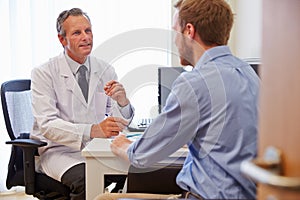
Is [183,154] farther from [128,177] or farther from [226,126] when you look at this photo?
[226,126]

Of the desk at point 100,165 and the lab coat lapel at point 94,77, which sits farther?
the lab coat lapel at point 94,77

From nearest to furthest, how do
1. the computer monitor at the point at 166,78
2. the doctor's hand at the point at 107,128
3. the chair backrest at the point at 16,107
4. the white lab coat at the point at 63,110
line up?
the doctor's hand at the point at 107,128
the white lab coat at the point at 63,110
the chair backrest at the point at 16,107
the computer monitor at the point at 166,78

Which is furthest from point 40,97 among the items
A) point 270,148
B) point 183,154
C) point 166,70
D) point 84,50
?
point 270,148

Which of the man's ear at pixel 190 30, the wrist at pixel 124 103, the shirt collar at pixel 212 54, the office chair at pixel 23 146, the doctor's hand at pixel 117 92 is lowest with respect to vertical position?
the office chair at pixel 23 146

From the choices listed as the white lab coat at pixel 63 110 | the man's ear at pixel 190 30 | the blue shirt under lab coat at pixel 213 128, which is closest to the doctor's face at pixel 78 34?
the white lab coat at pixel 63 110

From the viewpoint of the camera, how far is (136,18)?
3.22m

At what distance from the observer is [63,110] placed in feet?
7.56

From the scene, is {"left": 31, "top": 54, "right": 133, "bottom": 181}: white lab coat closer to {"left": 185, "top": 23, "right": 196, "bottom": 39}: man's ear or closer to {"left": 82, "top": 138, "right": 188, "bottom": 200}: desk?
{"left": 82, "top": 138, "right": 188, "bottom": 200}: desk

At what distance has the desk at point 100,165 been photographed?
5.64 ft

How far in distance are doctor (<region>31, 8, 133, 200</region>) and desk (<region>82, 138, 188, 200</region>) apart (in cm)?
30

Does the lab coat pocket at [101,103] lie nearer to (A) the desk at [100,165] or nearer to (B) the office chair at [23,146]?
(B) the office chair at [23,146]

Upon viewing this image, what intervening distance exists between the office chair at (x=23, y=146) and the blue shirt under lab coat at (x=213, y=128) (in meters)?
0.98

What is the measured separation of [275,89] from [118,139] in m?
0.93

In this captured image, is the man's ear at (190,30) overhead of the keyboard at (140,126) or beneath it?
overhead
